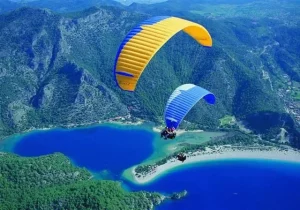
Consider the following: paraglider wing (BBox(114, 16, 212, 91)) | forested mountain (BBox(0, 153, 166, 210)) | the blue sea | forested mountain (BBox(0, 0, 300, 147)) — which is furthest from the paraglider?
forested mountain (BBox(0, 0, 300, 147))

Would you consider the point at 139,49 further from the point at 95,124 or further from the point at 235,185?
the point at 95,124

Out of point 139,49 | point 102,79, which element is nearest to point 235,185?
point 139,49

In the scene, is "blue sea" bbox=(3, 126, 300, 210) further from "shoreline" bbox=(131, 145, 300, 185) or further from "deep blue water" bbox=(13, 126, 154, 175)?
"shoreline" bbox=(131, 145, 300, 185)

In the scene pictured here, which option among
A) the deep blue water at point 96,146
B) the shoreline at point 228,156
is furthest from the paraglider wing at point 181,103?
the deep blue water at point 96,146

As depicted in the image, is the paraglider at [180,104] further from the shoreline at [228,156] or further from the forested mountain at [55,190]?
the shoreline at [228,156]

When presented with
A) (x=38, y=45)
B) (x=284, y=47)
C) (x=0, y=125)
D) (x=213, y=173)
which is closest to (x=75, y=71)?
(x=38, y=45)
